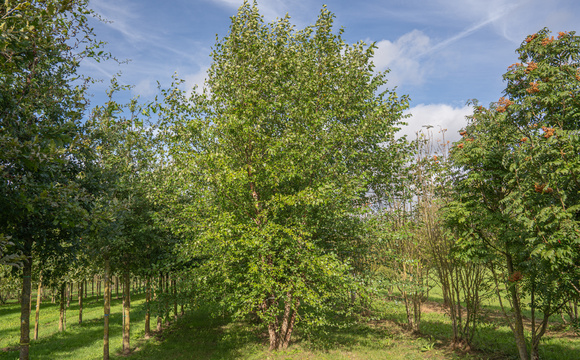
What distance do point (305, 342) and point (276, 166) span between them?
8.13 m

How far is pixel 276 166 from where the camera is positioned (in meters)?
11.5

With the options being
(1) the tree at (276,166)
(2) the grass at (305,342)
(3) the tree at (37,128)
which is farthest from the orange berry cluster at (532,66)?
(3) the tree at (37,128)

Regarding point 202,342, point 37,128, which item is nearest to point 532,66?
point 37,128

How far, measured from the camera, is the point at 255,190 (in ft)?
43.1

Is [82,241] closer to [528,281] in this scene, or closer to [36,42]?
[36,42]

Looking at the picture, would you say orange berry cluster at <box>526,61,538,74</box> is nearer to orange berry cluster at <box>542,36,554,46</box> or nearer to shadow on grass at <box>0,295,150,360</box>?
orange berry cluster at <box>542,36,554,46</box>

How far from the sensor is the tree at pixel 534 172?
23.5ft

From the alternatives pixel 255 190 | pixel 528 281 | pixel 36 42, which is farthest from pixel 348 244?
pixel 36 42

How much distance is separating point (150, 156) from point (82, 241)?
611 centimetres

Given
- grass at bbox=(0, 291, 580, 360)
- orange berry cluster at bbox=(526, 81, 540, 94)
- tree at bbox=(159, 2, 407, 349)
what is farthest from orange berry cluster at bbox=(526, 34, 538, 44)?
grass at bbox=(0, 291, 580, 360)

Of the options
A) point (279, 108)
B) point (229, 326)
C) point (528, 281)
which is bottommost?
point (229, 326)

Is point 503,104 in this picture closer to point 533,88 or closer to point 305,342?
point 533,88

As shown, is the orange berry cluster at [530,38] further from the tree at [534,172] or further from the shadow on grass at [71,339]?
the shadow on grass at [71,339]

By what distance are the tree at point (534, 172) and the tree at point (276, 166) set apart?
3721 mm
